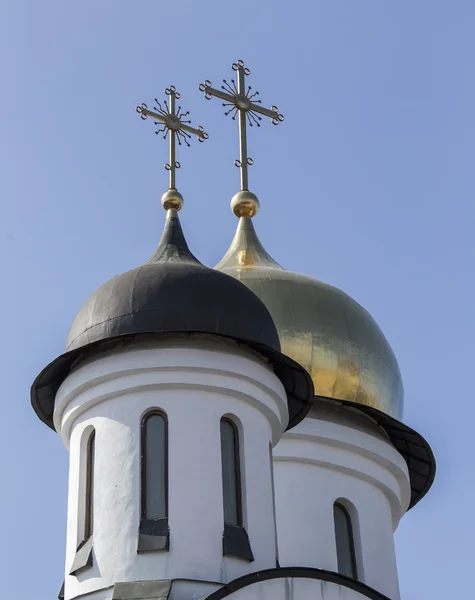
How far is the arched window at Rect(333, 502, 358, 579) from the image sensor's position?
1397 cm

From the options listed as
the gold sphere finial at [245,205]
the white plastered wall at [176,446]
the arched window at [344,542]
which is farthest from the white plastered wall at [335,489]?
the gold sphere finial at [245,205]

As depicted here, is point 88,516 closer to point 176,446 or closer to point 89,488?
point 89,488

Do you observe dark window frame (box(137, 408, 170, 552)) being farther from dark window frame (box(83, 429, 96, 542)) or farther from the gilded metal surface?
the gilded metal surface

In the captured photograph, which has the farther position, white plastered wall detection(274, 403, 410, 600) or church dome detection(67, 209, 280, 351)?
white plastered wall detection(274, 403, 410, 600)

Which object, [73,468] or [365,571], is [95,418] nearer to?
[73,468]

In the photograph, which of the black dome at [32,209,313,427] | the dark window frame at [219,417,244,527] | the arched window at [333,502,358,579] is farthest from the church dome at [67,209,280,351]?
the arched window at [333,502,358,579]

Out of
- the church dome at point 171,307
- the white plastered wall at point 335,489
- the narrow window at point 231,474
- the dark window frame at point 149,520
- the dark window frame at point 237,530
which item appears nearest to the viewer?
the dark window frame at point 149,520

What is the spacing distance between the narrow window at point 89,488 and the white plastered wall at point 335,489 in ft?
8.54

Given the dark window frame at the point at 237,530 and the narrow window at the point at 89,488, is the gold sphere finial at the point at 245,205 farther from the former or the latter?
the narrow window at the point at 89,488

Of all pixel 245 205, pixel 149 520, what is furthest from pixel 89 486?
pixel 245 205

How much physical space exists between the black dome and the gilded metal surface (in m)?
2.04

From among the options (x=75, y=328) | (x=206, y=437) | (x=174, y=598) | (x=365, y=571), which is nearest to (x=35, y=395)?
(x=75, y=328)

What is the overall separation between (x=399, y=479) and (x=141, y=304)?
175 inches

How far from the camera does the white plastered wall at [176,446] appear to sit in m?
11.0
